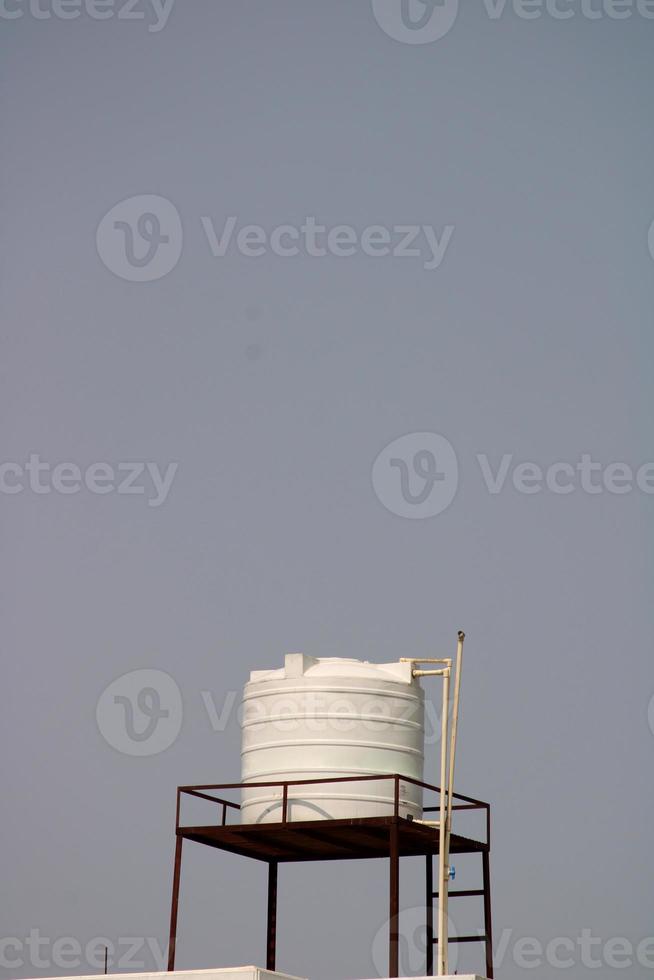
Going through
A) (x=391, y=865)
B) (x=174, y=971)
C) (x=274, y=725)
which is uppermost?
(x=274, y=725)

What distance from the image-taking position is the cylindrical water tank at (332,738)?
114ft

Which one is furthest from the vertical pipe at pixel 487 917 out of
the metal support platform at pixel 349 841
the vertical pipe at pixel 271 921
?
the vertical pipe at pixel 271 921

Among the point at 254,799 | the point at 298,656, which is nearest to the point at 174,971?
the point at 254,799

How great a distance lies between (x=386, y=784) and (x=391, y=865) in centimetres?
178

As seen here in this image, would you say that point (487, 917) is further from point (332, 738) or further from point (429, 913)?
point (332, 738)

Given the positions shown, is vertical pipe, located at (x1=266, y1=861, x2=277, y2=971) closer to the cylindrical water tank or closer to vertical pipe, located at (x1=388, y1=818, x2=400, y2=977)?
the cylindrical water tank

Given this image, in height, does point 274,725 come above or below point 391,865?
above

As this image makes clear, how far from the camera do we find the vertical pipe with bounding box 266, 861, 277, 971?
3859 cm

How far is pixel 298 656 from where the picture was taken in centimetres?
3594

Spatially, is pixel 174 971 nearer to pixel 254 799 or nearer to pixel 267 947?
pixel 254 799

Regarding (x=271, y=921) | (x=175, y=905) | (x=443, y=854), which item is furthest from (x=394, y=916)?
(x=271, y=921)

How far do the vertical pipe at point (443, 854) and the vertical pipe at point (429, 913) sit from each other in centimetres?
65

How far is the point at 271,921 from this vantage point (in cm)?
3891

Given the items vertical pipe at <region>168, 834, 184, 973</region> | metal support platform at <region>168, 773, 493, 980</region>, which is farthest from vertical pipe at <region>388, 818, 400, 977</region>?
vertical pipe at <region>168, 834, 184, 973</region>
